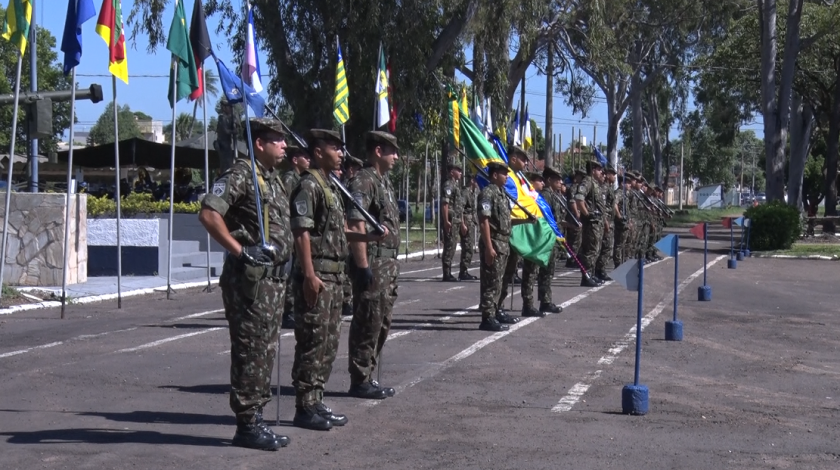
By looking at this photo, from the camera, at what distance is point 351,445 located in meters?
6.70

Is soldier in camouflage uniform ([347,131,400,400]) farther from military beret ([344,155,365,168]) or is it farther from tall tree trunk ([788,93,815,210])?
tall tree trunk ([788,93,815,210])

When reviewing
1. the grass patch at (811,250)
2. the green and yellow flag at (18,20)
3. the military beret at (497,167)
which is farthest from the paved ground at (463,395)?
the grass patch at (811,250)

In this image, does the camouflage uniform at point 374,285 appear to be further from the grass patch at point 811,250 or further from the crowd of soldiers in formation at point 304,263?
the grass patch at point 811,250

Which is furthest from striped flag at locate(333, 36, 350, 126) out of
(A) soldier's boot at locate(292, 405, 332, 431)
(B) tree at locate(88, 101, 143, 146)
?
(B) tree at locate(88, 101, 143, 146)

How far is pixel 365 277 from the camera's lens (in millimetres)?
7828

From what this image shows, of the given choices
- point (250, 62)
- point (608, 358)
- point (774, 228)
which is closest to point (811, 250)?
point (774, 228)

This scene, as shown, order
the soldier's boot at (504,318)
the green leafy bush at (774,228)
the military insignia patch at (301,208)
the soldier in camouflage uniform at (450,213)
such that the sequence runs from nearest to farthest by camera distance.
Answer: the military insignia patch at (301,208) → the soldier's boot at (504,318) → the soldier in camouflage uniform at (450,213) → the green leafy bush at (774,228)

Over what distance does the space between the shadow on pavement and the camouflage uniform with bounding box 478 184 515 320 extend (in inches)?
213

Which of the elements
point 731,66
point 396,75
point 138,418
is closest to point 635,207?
point 396,75

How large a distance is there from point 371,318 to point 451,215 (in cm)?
1294

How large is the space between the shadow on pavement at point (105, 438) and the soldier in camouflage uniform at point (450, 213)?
38.8ft

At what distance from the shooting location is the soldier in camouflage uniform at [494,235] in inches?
460

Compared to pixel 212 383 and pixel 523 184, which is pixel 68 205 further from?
pixel 212 383

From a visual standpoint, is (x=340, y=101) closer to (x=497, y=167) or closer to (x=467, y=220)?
(x=467, y=220)
